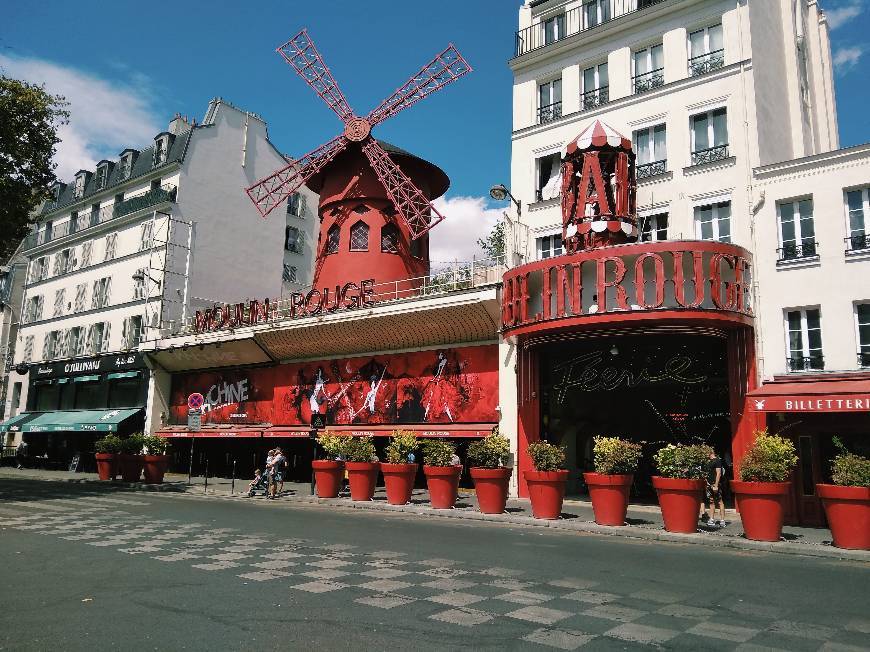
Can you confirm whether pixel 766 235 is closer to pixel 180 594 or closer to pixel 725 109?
pixel 725 109

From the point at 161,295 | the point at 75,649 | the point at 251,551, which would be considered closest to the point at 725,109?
the point at 251,551

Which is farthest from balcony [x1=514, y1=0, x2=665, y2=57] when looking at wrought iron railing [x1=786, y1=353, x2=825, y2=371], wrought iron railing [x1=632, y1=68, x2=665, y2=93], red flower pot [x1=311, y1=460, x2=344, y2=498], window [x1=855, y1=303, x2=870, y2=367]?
red flower pot [x1=311, y1=460, x2=344, y2=498]

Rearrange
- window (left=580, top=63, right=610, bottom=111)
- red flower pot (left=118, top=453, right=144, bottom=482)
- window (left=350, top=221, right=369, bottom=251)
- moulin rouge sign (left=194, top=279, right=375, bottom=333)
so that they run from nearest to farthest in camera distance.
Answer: window (left=580, top=63, right=610, bottom=111)
moulin rouge sign (left=194, top=279, right=375, bottom=333)
red flower pot (left=118, top=453, right=144, bottom=482)
window (left=350, top=221, right=369, bottom=251)

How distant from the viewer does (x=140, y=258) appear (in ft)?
99.8

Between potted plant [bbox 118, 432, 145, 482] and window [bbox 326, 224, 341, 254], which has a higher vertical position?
window [bbox 326, 224, 341, 254]

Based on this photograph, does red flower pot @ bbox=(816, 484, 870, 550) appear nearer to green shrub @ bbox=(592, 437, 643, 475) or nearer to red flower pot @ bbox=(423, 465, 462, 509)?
green shrub @ bbox=(592, 437, 643, 475)

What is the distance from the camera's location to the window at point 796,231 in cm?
1438

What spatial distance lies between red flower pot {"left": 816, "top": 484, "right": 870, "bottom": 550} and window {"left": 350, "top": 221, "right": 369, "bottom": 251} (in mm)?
17979

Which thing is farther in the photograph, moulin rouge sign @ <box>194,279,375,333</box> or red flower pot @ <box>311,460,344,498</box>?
moulin rouge sign @ <box>194,279,375,333</box>

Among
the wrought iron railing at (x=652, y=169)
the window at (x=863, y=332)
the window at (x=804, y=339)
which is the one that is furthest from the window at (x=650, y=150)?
the window at (x=863, y=332)

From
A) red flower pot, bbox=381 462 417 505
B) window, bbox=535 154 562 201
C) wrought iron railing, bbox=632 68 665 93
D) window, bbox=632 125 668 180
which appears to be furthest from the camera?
window, bbox=535 154 562 201

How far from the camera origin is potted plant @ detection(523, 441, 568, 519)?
1320 centimetres

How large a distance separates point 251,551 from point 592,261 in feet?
31.4

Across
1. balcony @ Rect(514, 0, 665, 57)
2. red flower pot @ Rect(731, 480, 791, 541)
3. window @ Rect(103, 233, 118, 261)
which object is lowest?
red flower pot @ Rect(731, 480, 791, 541)
